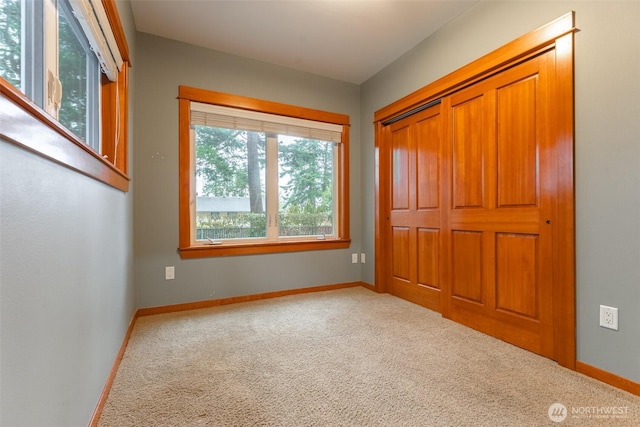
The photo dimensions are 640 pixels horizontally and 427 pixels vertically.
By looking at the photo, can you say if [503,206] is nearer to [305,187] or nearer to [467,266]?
[467,266]

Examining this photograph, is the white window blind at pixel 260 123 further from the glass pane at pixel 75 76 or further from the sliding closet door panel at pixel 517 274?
the sliding closet door panel at pixel 517 274

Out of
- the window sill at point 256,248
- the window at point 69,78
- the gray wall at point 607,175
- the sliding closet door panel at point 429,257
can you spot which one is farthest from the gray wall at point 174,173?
the gray wall at point 607,175

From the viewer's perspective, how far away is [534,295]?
186cm

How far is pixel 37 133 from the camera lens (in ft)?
2.36

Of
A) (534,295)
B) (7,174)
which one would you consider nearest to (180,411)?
(7,174)

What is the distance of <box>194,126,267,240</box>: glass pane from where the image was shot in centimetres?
285

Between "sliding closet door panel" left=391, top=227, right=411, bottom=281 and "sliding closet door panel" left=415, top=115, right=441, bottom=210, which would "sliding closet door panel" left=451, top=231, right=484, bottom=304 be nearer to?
"sliding closet door panel" left=415, top=115, right=441, bottom=210

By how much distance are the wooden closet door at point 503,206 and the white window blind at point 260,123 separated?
1.33m

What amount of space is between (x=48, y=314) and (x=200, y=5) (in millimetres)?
2335

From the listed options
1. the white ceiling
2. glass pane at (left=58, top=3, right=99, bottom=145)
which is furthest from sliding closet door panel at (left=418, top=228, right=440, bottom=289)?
glass pane at (left=58, top=3, right=99, bottom=145)

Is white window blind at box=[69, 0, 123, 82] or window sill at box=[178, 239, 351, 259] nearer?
white window blind at box=[69, 0, 123, 82]

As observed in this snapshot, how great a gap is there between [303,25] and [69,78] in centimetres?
179

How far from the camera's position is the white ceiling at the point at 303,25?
7.29 feet

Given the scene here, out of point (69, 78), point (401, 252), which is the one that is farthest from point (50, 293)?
point (401, 252)
